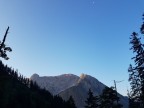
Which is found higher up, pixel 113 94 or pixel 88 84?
pixel 88 84

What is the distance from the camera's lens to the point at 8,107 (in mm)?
32781

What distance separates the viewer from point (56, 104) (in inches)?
2021

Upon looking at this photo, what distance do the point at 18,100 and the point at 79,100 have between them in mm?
138492

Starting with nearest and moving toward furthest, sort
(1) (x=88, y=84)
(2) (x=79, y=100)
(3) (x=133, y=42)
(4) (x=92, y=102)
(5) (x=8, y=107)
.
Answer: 1. (5) (x=8, y=107)
2. (3) (x=133, y=42)
3. (4) (x=92, y=102)
4. (2) (x=79, y=100)
5. (1) (x=88, y=84)

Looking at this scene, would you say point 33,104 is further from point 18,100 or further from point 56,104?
point 56,104

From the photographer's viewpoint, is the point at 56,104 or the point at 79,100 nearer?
the point at 56,104

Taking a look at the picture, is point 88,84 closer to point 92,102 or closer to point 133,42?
point 92,102

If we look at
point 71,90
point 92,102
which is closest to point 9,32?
point 92,102

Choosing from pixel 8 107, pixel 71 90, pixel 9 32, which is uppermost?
pixel 71 90

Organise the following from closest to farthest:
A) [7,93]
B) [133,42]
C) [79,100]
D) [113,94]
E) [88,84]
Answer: [7,93] → [133,42] → [113,94] → [79,100] → [88,84]

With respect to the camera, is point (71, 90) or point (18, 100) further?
point (71, 90)

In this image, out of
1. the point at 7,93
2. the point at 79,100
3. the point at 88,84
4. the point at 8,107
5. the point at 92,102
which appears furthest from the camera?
the point at 88,84

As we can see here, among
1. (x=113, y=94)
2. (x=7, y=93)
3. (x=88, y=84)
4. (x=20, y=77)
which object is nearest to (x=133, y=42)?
(x=113, y=94)

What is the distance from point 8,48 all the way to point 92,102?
2435 cm
